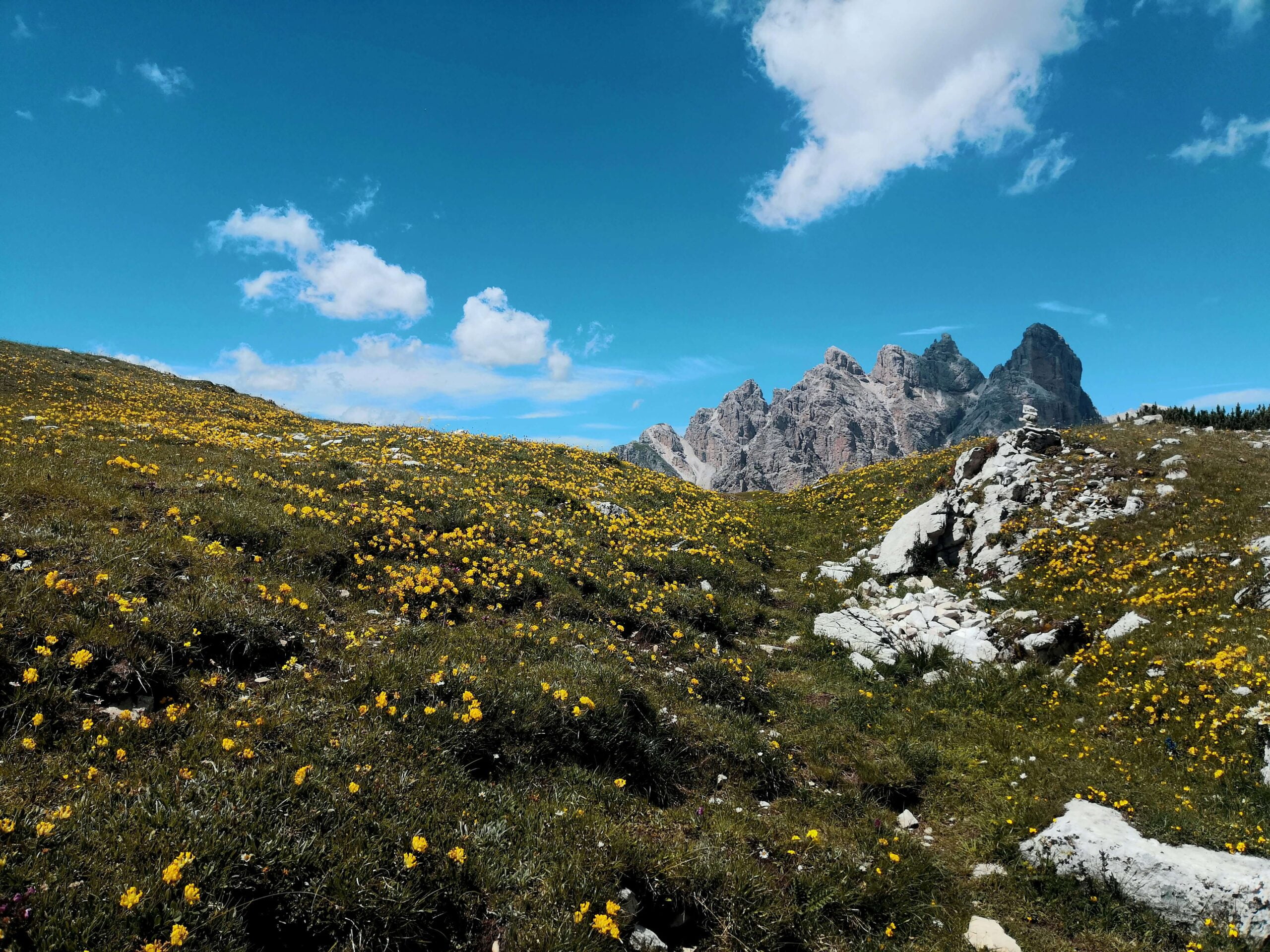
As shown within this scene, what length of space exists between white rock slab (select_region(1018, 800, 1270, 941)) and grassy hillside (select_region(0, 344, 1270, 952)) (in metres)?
0.23

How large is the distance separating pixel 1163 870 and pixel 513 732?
7.89 metres

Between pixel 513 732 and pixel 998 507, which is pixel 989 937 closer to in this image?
pixel 513 732

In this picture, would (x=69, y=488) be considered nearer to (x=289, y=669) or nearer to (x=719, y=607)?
(x=289, y=669)

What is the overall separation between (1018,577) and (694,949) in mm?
13643

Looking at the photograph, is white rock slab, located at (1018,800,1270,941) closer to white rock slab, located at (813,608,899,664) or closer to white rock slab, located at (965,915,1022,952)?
white rock slab, located at (965,915,1022,952)

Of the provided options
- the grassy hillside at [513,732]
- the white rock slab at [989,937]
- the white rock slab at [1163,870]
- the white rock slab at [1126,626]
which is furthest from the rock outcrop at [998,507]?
the white rock slab at [989,937]

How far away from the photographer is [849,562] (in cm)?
1947

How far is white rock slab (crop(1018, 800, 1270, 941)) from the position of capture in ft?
19.9

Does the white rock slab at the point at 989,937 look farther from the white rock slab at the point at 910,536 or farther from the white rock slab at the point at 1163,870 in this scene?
the white rock slab at the point at 910,536

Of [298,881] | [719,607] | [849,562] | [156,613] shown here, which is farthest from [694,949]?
[849,562]

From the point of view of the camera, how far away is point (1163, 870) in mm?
6496

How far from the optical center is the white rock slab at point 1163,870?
6051mm

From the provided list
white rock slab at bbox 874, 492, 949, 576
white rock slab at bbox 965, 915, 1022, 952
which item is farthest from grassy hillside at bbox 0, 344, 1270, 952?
white rock slab at bbox 874, 492, 949, 576

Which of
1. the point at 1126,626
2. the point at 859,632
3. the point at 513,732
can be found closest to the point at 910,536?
the point at 859,632
